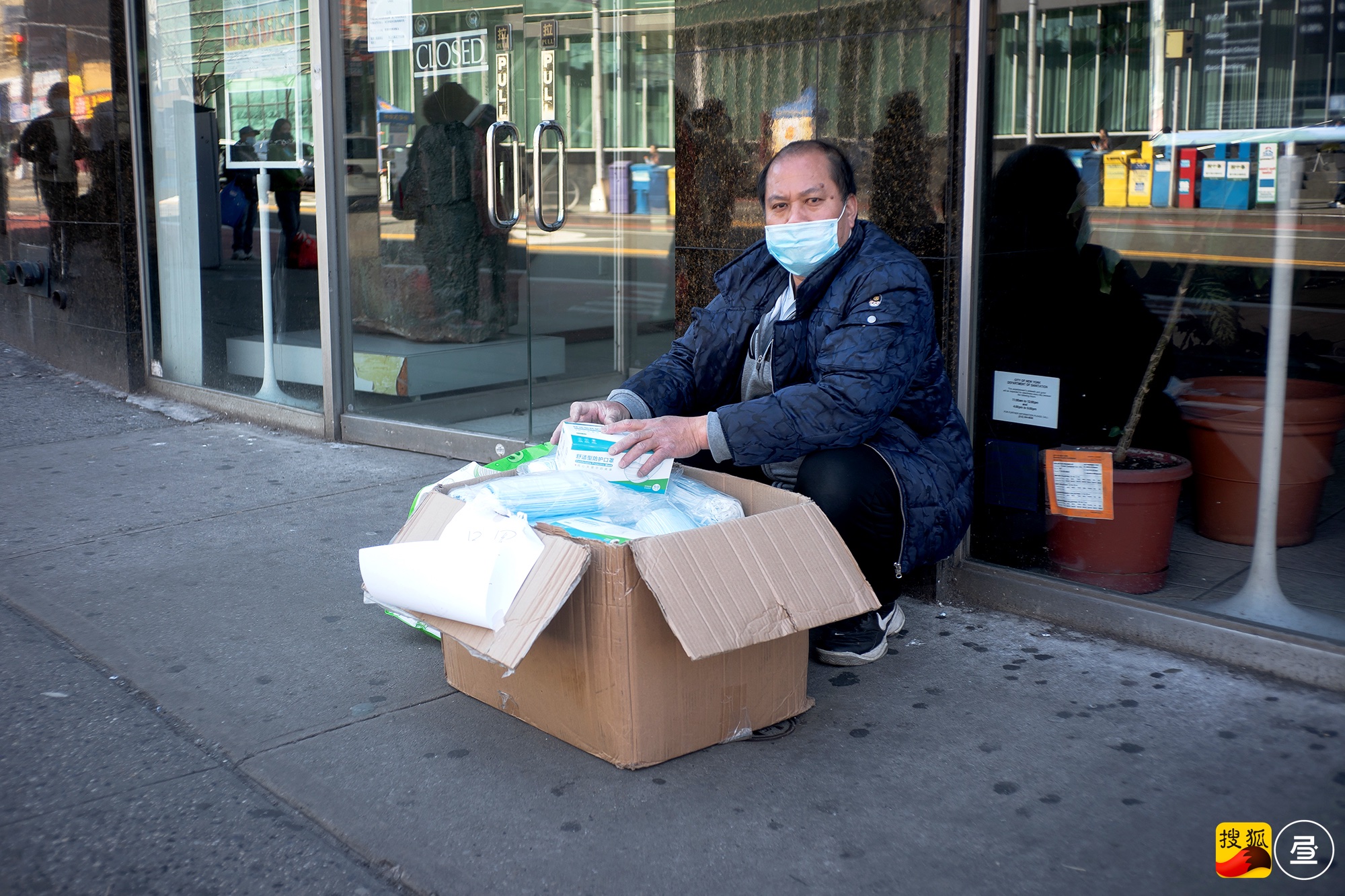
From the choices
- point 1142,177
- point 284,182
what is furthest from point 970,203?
point 284,182

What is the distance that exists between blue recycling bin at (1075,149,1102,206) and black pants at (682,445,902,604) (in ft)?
3.29

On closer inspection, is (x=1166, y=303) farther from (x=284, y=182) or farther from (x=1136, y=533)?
(x=284, y=182)

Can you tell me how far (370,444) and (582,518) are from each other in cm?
297

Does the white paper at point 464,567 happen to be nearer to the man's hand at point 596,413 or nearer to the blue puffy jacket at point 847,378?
the man's hand at point 596,413

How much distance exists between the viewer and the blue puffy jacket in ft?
8.72

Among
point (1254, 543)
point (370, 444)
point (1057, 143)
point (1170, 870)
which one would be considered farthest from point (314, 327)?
point (1170, 870)

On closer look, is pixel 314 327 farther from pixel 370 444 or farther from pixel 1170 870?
pixel 1170 870

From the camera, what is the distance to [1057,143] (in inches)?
124

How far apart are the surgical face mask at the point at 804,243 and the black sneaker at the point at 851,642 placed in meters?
0.84

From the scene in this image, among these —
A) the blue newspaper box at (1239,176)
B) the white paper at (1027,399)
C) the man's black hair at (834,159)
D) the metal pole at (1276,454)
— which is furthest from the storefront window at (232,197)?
the metal pole at (1276,454)

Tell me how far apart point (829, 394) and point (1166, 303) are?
117cm

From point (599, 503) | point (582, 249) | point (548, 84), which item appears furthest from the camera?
point (582, 249)

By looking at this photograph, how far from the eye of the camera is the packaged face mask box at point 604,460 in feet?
8.45

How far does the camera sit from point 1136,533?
3.17 metres
